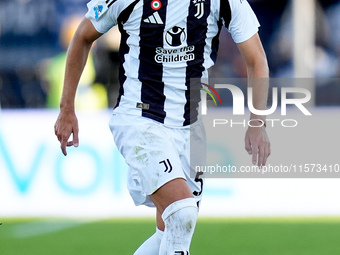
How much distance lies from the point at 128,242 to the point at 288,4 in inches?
192

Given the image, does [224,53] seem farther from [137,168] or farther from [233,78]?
[137,168]

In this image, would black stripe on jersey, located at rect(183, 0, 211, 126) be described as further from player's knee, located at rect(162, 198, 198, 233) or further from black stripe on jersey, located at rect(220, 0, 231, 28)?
player's knee, located at rect(162, 198, 198, 233)

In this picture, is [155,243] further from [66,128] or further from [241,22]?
[241,22]

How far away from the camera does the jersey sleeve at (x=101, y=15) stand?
13.9ft

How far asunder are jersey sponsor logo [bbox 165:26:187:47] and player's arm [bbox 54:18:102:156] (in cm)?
40

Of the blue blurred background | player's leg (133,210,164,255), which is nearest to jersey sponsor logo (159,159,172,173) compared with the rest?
player's leg (133,210,164,255)

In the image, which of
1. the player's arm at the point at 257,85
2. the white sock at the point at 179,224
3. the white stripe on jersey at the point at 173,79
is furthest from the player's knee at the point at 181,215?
the player's arm at the point at 257,85

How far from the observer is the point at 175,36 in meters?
4.24

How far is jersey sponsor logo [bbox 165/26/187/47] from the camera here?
167 inches

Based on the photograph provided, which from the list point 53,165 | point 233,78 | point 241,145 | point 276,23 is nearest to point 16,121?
point 53,165

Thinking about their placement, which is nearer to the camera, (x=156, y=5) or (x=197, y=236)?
(x=156, y=5)

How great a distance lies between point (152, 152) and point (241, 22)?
3.05 feet

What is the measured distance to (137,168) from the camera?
13.3 ft

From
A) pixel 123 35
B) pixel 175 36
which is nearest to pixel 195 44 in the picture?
pixel 175 36
